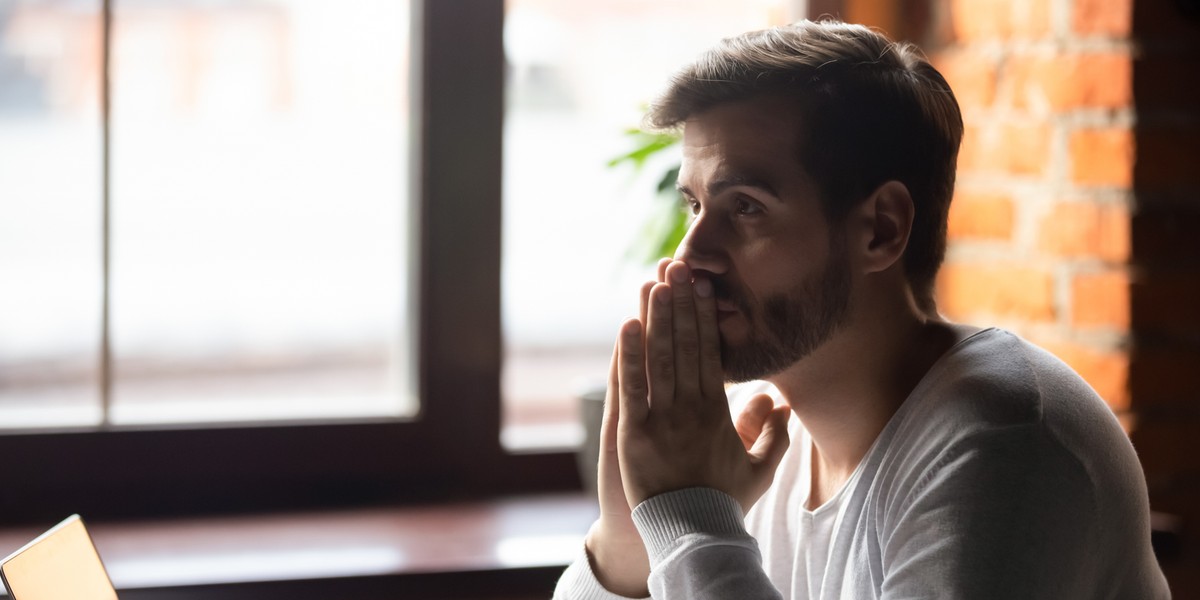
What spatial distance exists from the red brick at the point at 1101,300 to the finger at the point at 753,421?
1.49 feet

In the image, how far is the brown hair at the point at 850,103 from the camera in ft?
3.67

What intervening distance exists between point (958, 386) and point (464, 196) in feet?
2.71

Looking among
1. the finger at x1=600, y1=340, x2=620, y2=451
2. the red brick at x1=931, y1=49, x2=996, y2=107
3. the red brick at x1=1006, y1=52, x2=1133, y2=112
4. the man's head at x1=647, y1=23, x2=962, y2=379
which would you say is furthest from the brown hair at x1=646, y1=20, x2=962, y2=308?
the red brick at x1=931, y1=49, x2=996, y2=107

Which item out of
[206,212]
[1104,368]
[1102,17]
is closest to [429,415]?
[206,212]

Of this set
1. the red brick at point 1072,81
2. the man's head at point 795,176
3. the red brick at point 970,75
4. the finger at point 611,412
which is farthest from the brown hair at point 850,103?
the red brick at point 970,75

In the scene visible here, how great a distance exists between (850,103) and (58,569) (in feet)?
2.53

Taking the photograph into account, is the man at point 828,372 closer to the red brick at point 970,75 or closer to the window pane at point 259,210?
the red brick at point 970,75

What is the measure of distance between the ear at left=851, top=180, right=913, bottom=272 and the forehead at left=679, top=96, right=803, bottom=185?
2.9 inches

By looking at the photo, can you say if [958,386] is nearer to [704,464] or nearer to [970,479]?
[970,479]

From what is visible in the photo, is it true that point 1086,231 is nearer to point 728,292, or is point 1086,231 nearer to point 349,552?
point 728,292

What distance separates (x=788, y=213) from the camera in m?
1.12

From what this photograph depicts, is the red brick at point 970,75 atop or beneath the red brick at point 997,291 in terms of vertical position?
atop

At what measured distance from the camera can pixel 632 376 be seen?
113cm

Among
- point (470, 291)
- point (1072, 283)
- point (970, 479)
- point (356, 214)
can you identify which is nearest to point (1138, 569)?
point (970, 479)
